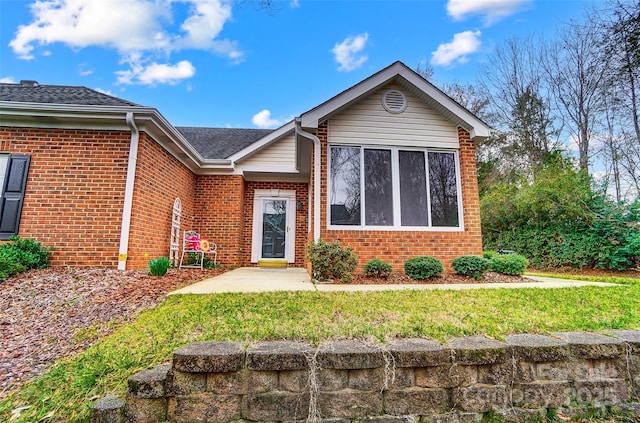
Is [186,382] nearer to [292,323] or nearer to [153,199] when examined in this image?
[292,323]

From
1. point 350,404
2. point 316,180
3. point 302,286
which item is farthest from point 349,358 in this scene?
point 316,180

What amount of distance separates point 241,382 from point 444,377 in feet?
3.80

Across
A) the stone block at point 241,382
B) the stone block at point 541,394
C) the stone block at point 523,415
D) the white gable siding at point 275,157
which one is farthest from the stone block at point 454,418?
the white gable siding at point 275,157

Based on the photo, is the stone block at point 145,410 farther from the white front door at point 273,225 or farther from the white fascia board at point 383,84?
the white front door at point 273,225

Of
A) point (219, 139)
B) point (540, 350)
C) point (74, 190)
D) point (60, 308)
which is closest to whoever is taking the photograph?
point (540, 350)

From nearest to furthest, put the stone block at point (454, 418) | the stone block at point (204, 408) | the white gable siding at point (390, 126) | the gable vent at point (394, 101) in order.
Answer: the stone block at point (204, 408) < the stone block at point (454, 418) < the white gable siding at point (390, 126) < the gable vent at point (394, 101)

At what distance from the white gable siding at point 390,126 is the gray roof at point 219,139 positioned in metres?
4.43

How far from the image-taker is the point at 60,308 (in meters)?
3.42

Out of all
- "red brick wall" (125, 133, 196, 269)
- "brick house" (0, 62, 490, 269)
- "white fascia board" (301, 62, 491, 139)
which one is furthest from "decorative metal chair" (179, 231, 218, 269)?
"white fascia board" (301, 62, 491, 139)

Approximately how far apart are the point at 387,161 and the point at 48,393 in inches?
234

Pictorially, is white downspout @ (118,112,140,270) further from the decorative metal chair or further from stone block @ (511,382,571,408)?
stone block @ (511,382,571,408)

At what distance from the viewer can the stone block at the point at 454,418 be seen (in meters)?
1.68

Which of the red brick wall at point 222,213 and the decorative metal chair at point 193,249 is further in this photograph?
the red brick wall at point 222,213

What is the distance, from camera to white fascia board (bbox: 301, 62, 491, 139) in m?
5.98
